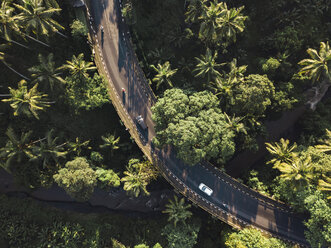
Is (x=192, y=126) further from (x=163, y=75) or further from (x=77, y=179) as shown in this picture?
(x=77, y=179)

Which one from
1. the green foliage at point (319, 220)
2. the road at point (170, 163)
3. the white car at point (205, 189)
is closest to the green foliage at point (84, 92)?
the road at point (170, 163)

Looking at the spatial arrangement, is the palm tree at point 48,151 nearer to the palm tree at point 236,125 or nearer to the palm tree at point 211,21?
the palm tree at point 236,125

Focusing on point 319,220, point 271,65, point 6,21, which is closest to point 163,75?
point 271,65

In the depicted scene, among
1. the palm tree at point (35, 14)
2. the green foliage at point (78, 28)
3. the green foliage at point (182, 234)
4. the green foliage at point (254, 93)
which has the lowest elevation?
the green foliage at point (182, 234)

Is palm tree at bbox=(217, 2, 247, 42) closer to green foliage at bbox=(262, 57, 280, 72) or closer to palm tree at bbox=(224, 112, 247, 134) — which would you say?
green foliage at bbox=(262, 57, 280, 72)

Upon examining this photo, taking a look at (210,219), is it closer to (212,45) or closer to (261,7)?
(212,45)

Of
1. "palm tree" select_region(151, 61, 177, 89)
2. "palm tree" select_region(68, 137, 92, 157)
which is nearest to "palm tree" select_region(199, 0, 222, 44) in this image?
"palm tree" select_region(151, 61, 177, 89)

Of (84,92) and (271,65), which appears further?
(271,65)
